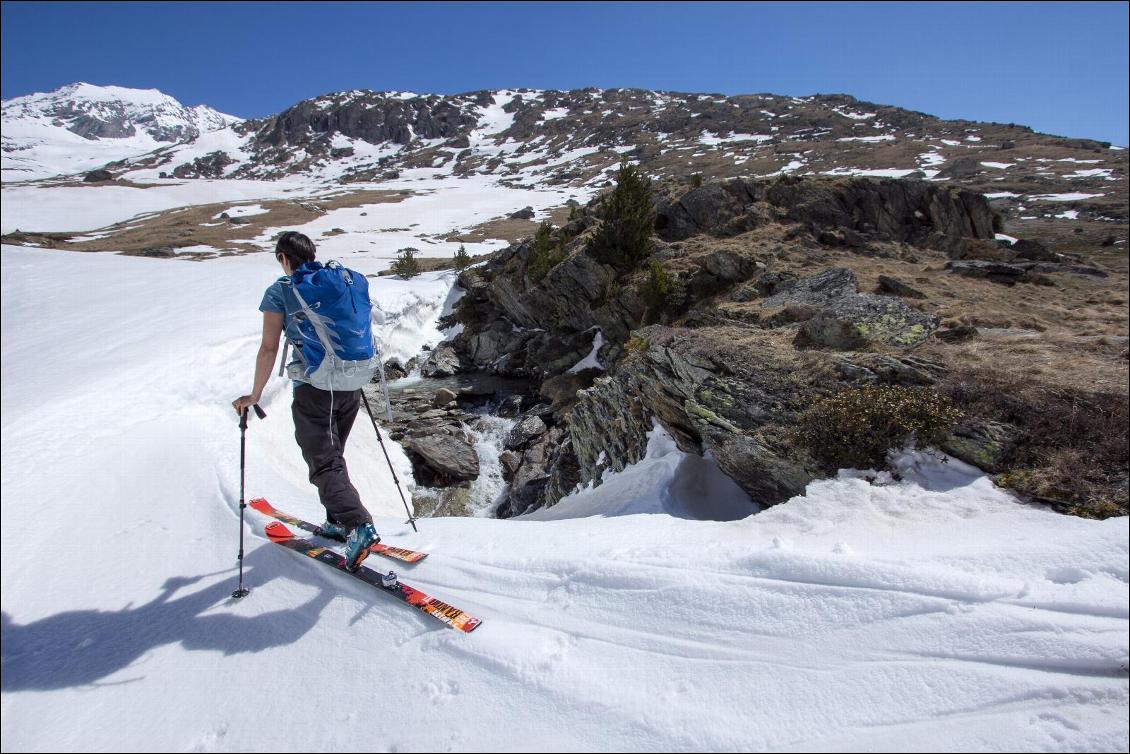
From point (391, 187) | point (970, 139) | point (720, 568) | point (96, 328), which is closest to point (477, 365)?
point (96, 328)

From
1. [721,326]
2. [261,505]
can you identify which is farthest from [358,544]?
[721,326]

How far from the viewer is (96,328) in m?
12.9

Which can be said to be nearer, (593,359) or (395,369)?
(593,359)

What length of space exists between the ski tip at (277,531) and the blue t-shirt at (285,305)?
80.0 inches

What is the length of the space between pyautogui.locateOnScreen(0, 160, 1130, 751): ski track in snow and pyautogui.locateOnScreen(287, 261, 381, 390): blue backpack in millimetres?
1710

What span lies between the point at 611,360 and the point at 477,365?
33.3 feet

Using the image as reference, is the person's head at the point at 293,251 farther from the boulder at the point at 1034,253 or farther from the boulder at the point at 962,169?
the boulder at the point at 962,169

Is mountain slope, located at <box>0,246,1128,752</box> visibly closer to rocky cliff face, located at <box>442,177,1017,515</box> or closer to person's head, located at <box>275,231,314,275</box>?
rocky cliff face, located at <box>442,177,1017,515</box>

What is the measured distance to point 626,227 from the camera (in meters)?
23.2

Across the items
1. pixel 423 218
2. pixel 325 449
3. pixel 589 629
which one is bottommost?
pixel 589 629

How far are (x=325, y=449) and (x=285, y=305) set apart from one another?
50.5 inches

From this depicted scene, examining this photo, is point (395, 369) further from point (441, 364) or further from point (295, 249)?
point (295, 249)

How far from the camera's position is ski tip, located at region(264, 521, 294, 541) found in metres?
4.62

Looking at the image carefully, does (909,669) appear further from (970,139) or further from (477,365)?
(970,139)
